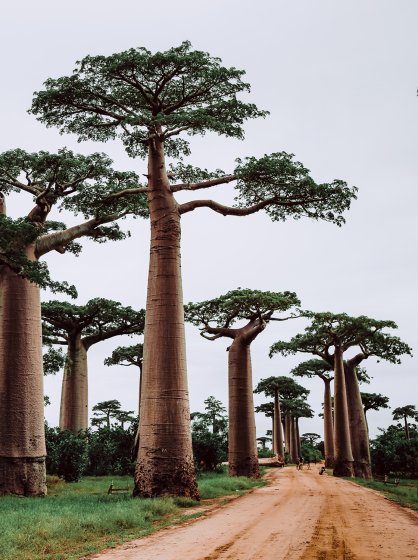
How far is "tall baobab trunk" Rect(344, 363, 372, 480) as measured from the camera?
25.4 metres

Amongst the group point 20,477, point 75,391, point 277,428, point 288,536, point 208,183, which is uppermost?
point 208,183

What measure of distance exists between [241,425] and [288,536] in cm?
1215

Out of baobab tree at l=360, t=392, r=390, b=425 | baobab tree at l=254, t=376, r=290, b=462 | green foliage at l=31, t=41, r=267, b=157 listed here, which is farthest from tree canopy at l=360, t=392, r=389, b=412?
green foliage at l=31, t=41, r=267, b=157

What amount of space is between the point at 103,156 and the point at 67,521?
10456 mm

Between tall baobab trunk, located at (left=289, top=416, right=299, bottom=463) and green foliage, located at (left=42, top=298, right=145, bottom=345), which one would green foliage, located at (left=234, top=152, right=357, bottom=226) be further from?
tall baobab trunk, located at (left=289, top=416, right=299, bottom=463)

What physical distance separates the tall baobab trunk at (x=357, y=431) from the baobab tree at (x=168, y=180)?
14.8m

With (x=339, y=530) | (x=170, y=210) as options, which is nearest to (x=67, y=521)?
(x=339, y=530)

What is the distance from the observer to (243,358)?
65.3 ft

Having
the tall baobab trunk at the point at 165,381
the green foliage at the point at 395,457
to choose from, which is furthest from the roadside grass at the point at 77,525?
the green foliage at the point at 395,457

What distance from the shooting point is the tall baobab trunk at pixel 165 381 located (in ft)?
35.9

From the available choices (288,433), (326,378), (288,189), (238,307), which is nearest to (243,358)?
(238,307)

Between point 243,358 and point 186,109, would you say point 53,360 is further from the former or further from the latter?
point 186,109

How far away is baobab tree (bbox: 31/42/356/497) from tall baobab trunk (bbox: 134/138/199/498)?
0.02m

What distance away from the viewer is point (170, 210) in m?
12.8
